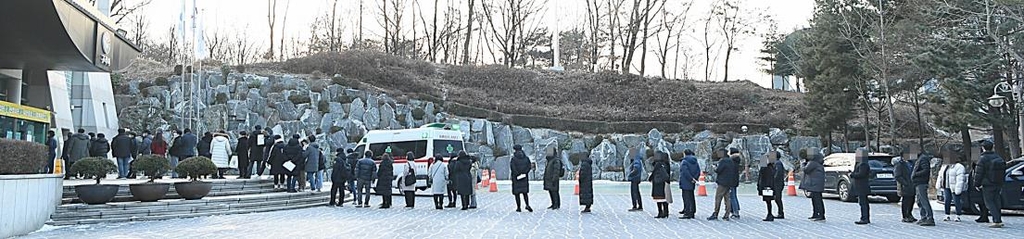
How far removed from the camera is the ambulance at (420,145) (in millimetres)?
22766

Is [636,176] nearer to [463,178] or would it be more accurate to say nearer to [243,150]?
[463,178]

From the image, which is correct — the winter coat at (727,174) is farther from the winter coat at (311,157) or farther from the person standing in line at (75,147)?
the person standing in line at (75,147)

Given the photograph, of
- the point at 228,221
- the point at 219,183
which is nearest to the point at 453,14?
the point at 219,183

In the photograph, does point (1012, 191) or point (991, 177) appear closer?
point (991, 177)

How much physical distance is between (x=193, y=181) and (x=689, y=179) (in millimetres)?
8883

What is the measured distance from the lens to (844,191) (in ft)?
67.3

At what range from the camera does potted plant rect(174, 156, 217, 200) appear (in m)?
15.6

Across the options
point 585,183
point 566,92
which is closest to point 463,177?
point 585,183

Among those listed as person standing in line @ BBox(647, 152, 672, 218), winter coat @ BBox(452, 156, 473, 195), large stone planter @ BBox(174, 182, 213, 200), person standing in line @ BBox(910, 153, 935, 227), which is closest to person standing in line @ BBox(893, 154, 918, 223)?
person standing in line @ BBox(910, 153, 935, 227)

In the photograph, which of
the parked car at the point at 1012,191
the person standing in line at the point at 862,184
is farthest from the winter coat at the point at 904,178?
the parked car at the point at 1012,191

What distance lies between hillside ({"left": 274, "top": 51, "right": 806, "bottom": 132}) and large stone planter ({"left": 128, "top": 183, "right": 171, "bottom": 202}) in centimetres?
2807

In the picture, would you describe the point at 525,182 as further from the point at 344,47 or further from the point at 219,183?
the point at 344,47

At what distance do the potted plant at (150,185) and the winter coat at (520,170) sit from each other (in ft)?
20.5

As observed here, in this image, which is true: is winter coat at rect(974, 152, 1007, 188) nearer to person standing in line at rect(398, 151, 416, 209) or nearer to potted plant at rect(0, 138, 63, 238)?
person standing in line at rect(398, 151, 416, 209)
